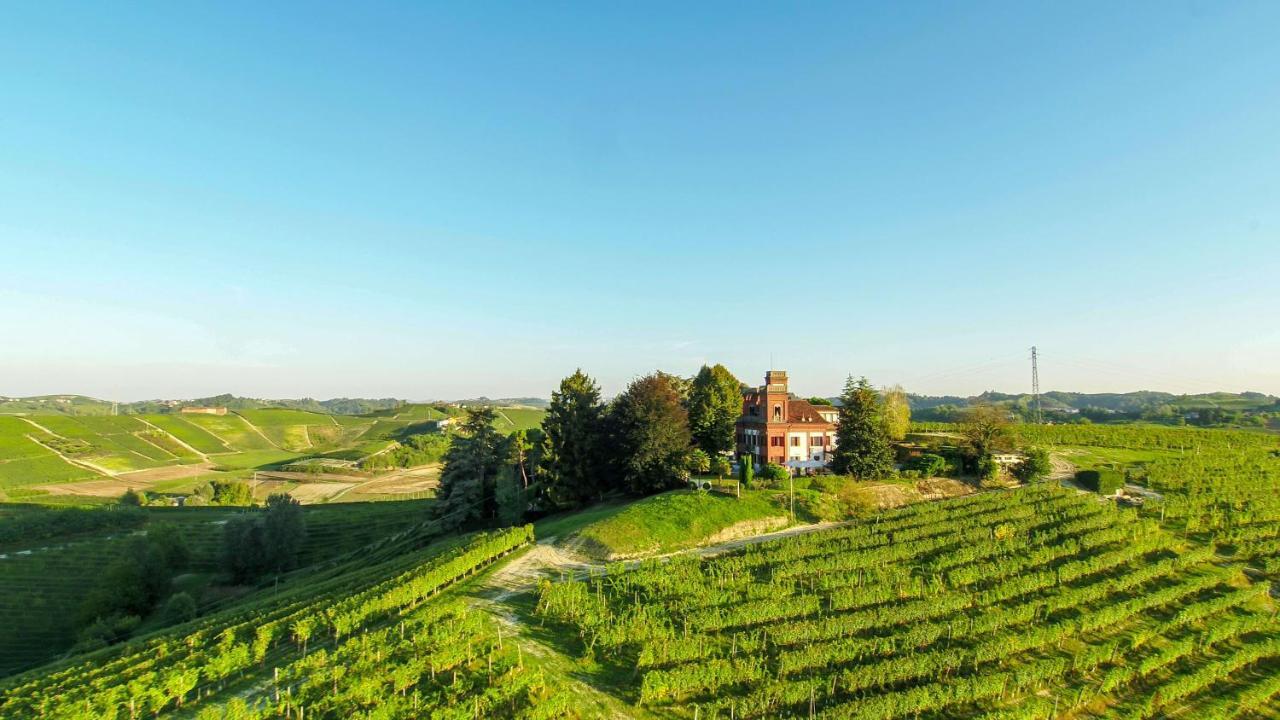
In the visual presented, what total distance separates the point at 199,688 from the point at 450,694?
10.2 meters

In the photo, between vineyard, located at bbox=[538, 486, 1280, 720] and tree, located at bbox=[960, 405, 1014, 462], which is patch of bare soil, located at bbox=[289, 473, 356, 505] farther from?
tree, located at bbox=[960, 405, 1014, 462]

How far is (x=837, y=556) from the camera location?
31516 millimetres

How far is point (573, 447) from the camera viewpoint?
53875 millimetres

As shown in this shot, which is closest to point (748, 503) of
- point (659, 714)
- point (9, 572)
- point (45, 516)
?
point (659, 714)

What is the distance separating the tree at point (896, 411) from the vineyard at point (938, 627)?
2937 centimetres

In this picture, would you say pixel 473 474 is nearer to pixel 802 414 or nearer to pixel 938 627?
pixel 802 414

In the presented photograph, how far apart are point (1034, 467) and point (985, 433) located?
5.36 metres

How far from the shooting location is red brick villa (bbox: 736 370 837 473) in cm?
5684

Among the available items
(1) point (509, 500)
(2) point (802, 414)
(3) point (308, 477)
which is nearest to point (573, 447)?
(1) point (509, 500)

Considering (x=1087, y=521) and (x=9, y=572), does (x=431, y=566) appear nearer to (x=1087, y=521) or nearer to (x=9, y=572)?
(x=1087, y=521)

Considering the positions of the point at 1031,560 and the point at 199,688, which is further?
the point at 1031,560

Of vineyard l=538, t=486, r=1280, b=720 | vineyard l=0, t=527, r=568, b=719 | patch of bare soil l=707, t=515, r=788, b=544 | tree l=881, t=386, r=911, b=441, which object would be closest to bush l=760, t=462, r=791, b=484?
patch of bare soil l=707, t=515, r=788, b=544

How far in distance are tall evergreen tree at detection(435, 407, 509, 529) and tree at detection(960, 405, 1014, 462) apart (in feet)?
149

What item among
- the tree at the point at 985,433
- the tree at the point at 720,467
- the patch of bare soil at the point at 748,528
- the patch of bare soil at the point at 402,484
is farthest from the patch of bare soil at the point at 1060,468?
the patch of bare soil at the point at 402,484
